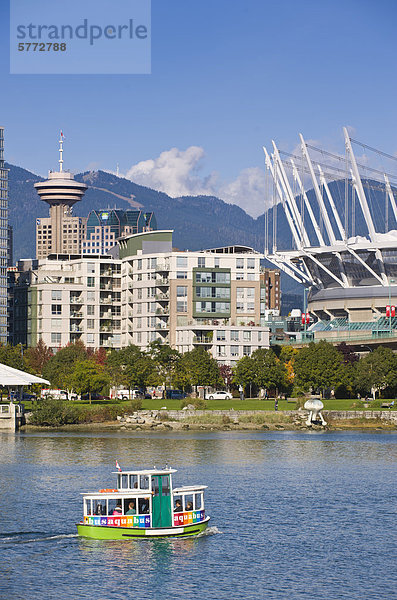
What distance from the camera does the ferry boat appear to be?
2072 inches

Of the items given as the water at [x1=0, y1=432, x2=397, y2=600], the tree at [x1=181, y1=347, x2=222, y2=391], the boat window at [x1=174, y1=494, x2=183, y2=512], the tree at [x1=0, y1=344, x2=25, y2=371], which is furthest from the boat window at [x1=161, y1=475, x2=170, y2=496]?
the tree at [x1=0, y1=344, x2=25, y2=371]

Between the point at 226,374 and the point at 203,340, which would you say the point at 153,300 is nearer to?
the point at 203,340

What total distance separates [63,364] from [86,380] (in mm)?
16894

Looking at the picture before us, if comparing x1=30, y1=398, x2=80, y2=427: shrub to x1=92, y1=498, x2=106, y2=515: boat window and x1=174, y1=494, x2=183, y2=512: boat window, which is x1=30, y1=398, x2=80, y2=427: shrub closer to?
x1=174, y1=494, x2=183, y2=512: boat window

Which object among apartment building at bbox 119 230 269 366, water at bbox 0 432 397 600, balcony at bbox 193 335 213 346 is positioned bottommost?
water at bbox 0 432 397 600

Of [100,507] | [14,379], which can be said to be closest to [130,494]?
[100,507]

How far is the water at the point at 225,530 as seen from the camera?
1806 inches

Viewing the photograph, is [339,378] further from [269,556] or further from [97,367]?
[269,556]

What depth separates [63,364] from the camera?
502ft

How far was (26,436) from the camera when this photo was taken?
354 feet

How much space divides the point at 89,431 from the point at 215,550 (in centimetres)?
6502

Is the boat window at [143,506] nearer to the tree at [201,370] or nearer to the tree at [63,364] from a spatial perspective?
the tree at [63,364]

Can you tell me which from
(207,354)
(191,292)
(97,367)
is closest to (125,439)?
(97,367)

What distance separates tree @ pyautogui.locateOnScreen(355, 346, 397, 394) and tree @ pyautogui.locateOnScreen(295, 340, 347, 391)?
227 cm
